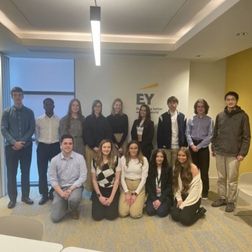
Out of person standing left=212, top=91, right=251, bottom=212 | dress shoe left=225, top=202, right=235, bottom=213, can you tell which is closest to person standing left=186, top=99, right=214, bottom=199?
person standing left=212, top=91, right=251, bottom=212

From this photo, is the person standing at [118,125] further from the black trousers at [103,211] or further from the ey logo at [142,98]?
the black trousers at [103,211]

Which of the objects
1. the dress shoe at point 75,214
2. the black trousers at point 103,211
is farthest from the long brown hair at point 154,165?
the dress shoe at point 75,214

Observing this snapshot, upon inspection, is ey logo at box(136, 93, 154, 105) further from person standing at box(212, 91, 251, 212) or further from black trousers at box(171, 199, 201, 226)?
black trousers at box(171, 199, 201, 226)

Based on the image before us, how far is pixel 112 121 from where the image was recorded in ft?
15.1

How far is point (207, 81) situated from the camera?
17.7 ft

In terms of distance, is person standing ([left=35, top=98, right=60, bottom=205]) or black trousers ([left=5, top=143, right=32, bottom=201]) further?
person standing ([left=35, top=98, right=60, bottom=205])

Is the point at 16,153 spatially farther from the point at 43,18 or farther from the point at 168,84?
the point at 168,84

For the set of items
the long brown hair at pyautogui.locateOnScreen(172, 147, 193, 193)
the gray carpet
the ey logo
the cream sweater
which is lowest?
the gray carpet

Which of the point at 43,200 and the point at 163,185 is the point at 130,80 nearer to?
the point at 163,185

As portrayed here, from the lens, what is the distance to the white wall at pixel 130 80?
195 inches

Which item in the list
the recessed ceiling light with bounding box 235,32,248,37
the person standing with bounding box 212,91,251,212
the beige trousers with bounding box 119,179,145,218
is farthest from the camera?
the person standing with bounding box 212,91,251,212

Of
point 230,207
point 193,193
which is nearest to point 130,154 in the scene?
point 193,193

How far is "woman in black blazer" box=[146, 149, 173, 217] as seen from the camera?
381cm

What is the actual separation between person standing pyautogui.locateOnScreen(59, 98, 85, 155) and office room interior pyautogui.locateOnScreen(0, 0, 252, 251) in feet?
2.35
